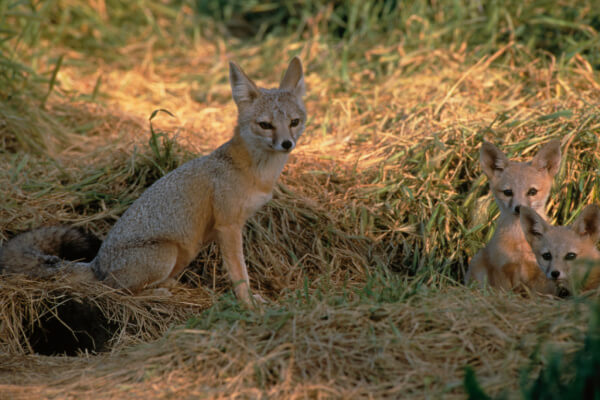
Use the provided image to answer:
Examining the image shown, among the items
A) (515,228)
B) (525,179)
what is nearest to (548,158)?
(525,179)

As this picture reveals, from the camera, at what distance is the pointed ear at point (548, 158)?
169 inches

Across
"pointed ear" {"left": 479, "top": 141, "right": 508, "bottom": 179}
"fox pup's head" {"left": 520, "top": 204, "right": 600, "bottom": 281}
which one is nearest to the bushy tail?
"pointed ear" {"left": 479, "top": 141, "right": 508, "bottom": 179}

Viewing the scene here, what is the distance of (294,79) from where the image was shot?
4.77m

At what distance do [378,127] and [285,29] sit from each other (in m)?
3.96

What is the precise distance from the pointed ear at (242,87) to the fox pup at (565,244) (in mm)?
2020

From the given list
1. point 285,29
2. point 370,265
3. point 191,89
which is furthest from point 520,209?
point 285,29

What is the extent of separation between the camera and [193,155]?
569 centimetres

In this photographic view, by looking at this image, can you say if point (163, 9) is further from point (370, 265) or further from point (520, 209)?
point (520, 209)

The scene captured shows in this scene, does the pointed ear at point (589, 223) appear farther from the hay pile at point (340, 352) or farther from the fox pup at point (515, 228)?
the hay pile at point (340, 352)

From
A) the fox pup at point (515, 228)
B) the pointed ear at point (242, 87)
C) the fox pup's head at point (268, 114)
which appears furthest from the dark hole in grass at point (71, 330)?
the fox pup at point (515, 228)

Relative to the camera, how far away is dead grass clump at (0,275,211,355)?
4.21 metres

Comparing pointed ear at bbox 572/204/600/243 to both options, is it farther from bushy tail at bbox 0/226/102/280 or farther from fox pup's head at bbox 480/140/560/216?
bushy tail at bbox 0/226/102/280

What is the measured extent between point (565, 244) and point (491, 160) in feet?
2.88

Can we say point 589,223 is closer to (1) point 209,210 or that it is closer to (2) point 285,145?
(2) point 285,145
